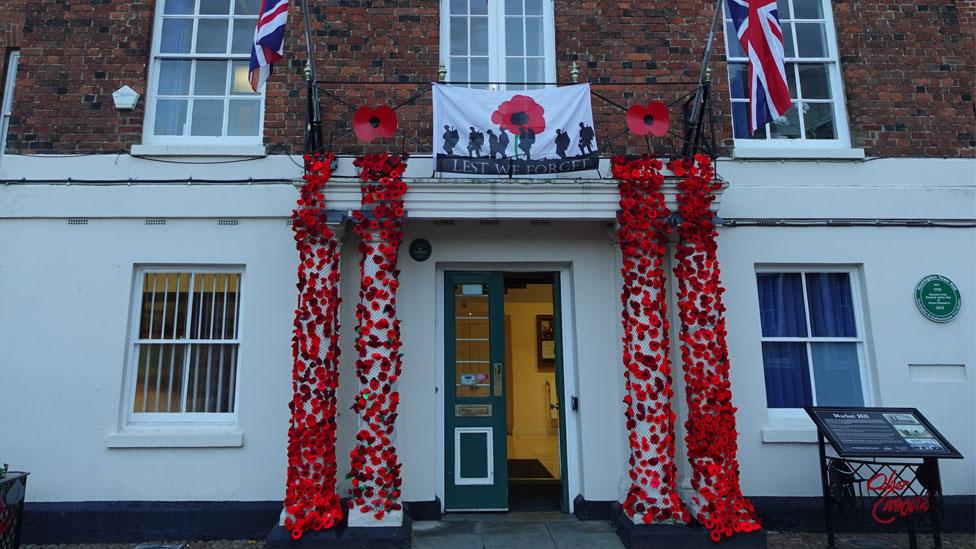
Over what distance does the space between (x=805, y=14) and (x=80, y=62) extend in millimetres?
8587

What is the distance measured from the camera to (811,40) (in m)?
7.31

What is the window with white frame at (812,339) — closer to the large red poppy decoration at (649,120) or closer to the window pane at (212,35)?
the large red poppy decoration at (649,120)

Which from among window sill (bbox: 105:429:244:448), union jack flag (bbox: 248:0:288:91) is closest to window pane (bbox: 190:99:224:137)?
union jack flag (bbox: 248:0:288:91)

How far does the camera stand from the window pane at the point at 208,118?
6859 mm

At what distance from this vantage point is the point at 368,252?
5871 mm

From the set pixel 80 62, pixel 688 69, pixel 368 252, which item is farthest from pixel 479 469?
pixel 80 62

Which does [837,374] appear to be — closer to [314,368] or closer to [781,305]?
[781,305]

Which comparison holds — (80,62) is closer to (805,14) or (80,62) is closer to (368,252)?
(368,252)

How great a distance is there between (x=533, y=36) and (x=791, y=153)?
3.26 meters

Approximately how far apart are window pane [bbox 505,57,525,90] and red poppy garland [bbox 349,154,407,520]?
1.95 metres

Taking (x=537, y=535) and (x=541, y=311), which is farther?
(x=541, y=311)

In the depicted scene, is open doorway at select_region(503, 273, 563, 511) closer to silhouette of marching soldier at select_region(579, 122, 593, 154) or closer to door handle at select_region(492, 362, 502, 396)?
door handle at select_region(492, 362, 502, 396)

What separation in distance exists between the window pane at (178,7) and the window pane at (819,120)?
7433 mm

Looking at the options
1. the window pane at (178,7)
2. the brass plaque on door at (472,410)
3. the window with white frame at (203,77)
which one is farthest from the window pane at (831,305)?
the window pane at (178,7)
